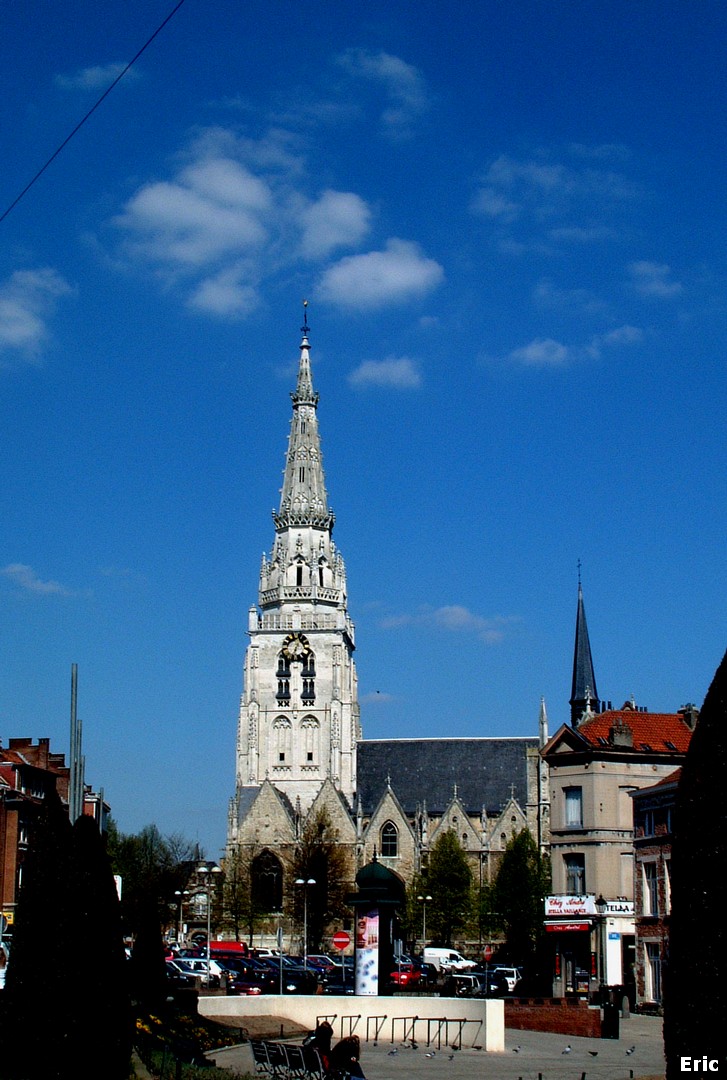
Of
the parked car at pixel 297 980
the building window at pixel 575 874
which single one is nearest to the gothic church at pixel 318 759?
the parked car at pixel 297 980

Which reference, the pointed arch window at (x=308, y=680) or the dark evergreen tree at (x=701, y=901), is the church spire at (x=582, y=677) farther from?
the dark evergreen tree at (x=701, y=901)

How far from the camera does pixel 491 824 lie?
385 feet

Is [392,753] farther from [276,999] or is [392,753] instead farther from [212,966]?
[276,999]

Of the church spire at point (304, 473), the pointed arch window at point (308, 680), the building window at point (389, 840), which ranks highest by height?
the church spire at point (304, 473)

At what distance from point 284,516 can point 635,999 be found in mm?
75508

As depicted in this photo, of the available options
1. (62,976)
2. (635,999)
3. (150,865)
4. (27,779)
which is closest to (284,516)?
(150,865)

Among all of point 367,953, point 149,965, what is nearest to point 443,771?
point 367,953

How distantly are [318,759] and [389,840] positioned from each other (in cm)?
920

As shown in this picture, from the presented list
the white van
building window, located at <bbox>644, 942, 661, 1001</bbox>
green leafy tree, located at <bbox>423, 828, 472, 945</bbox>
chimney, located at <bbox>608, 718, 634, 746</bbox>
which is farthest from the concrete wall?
green leafy tree, located at <bbox>423, 828, 472, 945</bbox>

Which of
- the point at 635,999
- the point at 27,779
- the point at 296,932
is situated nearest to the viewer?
the point at 635,999

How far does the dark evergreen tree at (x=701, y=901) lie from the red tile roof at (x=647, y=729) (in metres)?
40.6

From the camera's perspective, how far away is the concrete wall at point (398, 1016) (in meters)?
33.4

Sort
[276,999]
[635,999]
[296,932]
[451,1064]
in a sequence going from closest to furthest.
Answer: [451,1064] < [276,999] < [635,999] < [296,932]

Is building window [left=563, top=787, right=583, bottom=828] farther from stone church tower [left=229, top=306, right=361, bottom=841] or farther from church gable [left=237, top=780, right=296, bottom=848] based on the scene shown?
stone church tower [left=229, top=306, right=361, bottom=841]
